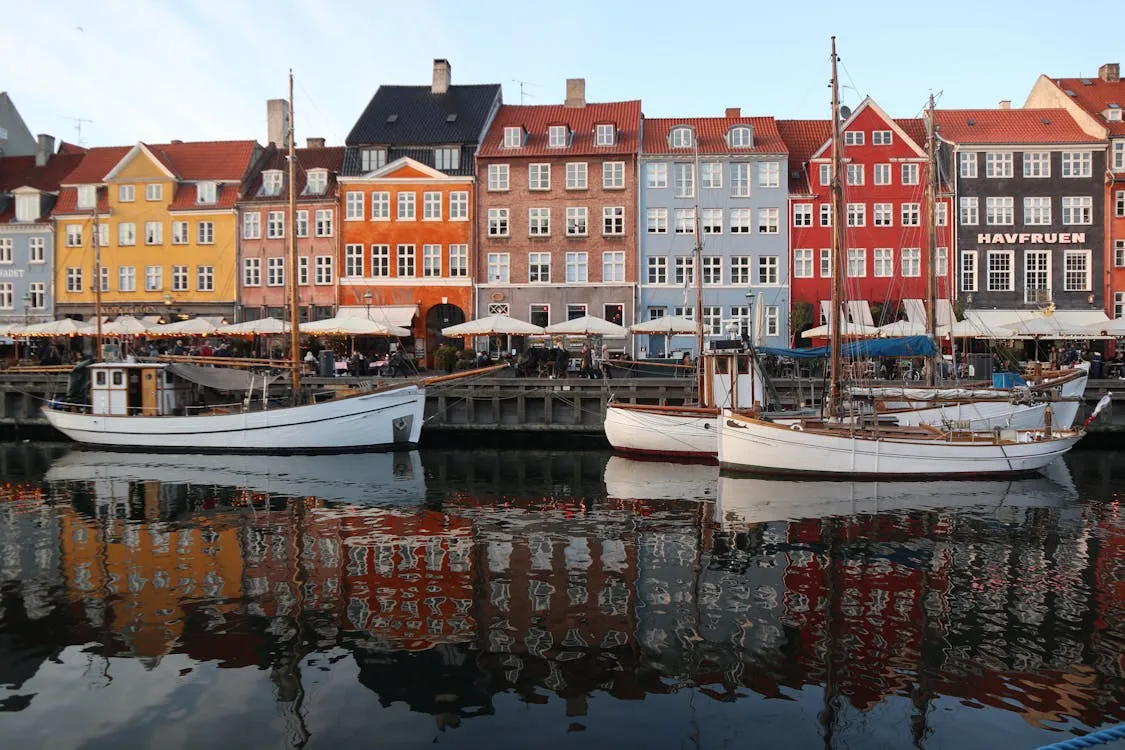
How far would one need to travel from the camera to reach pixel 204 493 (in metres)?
23.7

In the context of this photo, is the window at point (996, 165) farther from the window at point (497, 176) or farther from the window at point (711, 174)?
the window at point (497, 176)

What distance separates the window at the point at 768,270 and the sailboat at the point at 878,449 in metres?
23.9

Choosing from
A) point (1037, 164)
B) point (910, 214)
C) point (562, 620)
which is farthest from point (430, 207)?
point (562, 620)

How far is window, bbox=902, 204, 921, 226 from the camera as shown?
48.3 metres

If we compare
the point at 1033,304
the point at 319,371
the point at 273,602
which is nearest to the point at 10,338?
the point at 319,371

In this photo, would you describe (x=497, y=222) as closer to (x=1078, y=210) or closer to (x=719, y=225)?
(x=719, y=225)

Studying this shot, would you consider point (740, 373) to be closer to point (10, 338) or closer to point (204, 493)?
point (204, 493)

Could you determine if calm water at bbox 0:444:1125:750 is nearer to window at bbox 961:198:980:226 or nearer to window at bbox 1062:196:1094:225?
window at bbox 961:198:980:226

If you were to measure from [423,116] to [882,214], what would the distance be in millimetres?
24616

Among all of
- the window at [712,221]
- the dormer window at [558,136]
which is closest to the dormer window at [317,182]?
the dormer window at [558,136]

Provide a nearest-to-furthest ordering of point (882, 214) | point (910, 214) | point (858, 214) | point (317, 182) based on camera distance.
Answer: point (910, 214) < point (882, 214) < point (858, 214) < point (317, 182)

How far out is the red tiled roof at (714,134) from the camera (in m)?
48.8

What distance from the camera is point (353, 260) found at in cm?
4938

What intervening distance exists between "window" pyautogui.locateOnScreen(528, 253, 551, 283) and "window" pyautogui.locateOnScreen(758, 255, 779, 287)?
1095 cm
